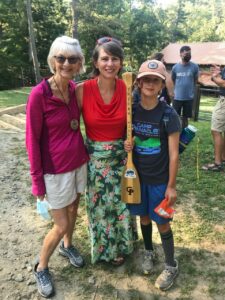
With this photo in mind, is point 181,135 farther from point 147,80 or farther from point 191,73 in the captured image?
point 191,73

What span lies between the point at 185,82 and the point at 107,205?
4705mm

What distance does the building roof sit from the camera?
89.3 feet

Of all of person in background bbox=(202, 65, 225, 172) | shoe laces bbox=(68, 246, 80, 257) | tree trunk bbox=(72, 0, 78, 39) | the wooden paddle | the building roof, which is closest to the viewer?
the wooden paddle

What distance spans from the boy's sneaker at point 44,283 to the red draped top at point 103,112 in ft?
4.40

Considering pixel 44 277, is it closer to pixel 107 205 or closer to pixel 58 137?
pixel 107 205

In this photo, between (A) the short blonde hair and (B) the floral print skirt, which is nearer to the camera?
(A) the short blonde hair

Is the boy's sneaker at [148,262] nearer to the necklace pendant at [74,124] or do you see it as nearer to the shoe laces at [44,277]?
the shoe laces at [44,277]

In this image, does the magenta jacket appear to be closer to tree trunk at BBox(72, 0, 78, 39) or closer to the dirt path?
the dirt path

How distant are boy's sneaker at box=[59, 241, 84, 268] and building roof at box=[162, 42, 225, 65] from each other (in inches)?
1022

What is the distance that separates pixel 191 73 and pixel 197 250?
459cm

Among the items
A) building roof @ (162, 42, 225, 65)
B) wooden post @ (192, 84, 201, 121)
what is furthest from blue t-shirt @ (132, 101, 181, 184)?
building roof @ (162, 42, 225, 65)

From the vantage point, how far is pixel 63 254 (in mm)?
3471

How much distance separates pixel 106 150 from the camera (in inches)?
112

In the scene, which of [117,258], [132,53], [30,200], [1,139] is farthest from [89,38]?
[117,258]
